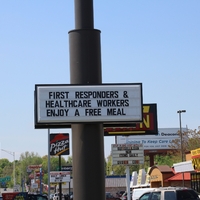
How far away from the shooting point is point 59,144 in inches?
1010

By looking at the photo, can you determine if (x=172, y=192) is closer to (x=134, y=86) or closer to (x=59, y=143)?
(x=59, y=143)

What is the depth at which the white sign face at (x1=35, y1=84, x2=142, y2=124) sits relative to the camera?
26.7ft

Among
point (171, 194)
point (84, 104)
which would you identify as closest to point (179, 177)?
point (171, 194)

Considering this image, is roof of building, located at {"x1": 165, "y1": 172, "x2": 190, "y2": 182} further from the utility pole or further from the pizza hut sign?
the utility pole

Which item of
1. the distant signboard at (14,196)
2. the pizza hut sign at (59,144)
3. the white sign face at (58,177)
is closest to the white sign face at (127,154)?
the pizza hut sign at (59,144)

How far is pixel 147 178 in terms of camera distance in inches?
2240

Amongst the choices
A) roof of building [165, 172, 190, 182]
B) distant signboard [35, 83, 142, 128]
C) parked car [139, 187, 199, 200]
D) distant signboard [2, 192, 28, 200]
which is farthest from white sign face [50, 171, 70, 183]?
distant signboard [35, 83, 142, 128]

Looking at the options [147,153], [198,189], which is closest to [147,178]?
[198,189]

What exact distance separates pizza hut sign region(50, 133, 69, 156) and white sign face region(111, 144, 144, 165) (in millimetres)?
7652

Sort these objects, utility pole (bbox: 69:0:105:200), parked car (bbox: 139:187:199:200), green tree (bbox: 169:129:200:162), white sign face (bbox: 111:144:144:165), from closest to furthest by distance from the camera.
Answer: utility pole (bbox: 69:0:105:200) < white sign face (bbox: 111:144:144:165) < parked car (bbox: 139:187:199:200) < green tree (bbox: 169:129:200:162)

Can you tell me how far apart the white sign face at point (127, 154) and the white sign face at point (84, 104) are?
395 inches

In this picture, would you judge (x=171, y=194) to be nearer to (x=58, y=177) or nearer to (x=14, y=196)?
(x=58, y=177)

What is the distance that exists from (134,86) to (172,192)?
602 inches

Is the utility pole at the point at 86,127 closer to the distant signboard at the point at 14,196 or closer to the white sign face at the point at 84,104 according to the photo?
the white sign face at the point at 84,104
